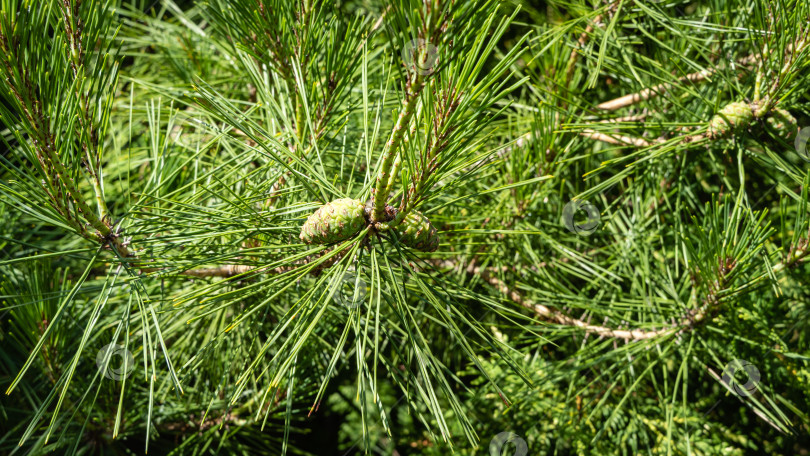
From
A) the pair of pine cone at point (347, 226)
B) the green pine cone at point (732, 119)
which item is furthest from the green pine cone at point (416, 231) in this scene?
the green pine cone at point (732, 119)

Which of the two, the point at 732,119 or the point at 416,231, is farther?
the point at 732,119

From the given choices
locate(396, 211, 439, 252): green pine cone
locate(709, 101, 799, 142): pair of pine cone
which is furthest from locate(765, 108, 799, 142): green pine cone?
locate(396, 211, 439, 252): green pine cone

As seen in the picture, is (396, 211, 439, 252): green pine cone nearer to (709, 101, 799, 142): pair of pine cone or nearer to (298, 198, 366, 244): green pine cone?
(298, 198, 366, 244): green pine cone

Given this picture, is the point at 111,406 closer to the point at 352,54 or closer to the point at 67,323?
the point at 67,323

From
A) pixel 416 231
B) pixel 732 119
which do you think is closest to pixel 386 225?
pixel 416 231

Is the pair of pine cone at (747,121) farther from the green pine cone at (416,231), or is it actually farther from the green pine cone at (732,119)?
the green pine cone at (416,231)

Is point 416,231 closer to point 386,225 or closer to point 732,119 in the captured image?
point 386,225

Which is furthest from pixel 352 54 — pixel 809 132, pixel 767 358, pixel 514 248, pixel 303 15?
pixel 767 358
